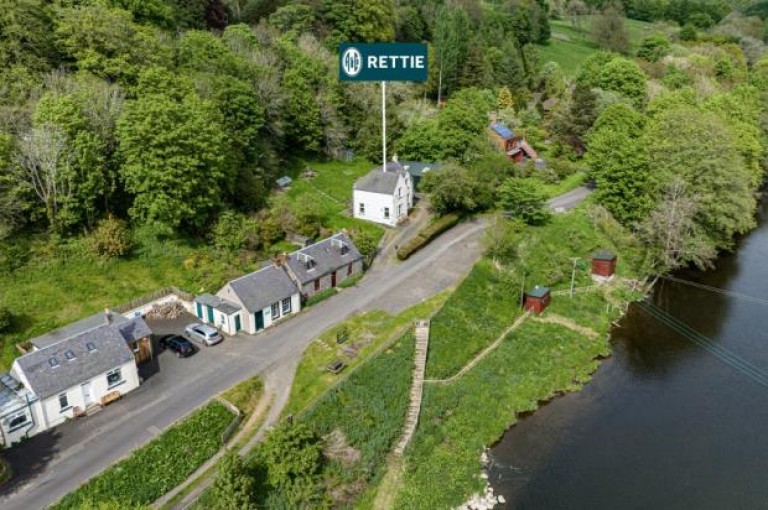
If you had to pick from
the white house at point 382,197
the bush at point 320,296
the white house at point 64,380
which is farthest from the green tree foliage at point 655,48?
the white house at point 64,380

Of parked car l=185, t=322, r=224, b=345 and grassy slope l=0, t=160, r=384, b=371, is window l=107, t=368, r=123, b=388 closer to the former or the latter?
parked car l=185, t=322, r=224, b=345

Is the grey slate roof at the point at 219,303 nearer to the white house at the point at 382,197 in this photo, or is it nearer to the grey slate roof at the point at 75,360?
the grey slate roof at the point at 75,360

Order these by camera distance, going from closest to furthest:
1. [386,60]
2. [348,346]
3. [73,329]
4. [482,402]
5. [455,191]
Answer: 1. [73,329]
2. [482,402]
3. [348,346]
4. [455,191]
5. [386,60]

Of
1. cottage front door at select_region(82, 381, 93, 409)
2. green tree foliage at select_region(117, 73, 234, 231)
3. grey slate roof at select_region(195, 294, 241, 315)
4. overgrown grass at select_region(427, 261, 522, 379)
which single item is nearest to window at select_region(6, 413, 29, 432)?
cottage front door at select_region(82, 381, 93, 409)

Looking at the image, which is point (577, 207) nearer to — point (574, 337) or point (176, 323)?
point (574, 337)

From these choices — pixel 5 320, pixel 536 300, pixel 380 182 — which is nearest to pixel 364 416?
pixel 536 300

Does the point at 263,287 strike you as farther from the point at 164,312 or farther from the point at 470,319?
the point at 470,319

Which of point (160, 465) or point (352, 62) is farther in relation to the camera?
point (352, 62)
